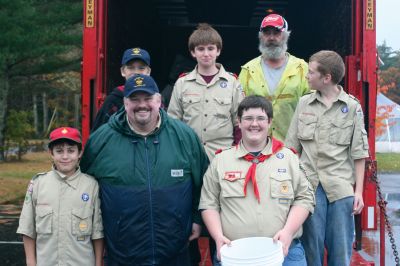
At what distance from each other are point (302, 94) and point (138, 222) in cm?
147

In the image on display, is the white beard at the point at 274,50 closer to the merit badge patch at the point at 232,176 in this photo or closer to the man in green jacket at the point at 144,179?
the man in green jacket at the point at 144,179

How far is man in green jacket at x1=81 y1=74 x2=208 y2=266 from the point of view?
3.05 meters

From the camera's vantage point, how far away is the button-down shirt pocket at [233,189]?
2.95 meters

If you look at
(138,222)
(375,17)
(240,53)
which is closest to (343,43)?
(375,17)

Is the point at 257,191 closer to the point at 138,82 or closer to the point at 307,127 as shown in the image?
the point at 307,127

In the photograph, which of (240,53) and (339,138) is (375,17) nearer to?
(339,138)

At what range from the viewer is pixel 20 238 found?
799cm

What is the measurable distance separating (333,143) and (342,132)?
3.2 inches

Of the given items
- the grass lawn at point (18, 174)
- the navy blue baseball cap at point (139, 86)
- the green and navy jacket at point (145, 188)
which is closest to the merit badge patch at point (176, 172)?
the green and navy jacket at point (145, 188)

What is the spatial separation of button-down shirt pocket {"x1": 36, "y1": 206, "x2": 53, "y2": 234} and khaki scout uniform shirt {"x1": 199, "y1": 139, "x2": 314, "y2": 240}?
805mm

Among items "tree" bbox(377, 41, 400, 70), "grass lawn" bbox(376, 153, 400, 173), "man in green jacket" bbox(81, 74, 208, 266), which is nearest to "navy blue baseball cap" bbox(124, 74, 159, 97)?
"man in green jacket" bbox(81, 74, 208, 266)

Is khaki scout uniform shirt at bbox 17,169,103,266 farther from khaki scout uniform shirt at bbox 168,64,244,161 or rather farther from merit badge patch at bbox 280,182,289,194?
merit badge patch at bbox 280,182,289,194

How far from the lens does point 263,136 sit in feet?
9.75

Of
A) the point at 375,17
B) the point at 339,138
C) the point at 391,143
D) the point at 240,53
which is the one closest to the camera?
the point at 339,138
